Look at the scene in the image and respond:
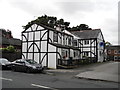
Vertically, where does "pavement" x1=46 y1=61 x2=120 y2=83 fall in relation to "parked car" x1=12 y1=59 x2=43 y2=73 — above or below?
below

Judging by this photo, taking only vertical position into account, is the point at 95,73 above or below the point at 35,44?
below

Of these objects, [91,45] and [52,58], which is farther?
[91,45]

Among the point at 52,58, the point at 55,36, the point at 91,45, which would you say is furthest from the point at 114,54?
the point at 52,58

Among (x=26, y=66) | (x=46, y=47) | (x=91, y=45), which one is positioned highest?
(x=91, y=45)

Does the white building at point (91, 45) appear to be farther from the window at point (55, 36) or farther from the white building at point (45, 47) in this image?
the window at point (55, 36)

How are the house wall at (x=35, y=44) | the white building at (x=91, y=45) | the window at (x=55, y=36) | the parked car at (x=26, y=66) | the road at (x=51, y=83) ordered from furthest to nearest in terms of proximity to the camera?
the white building at (x=91, y=45), the window at (x=55, y=36), the house wall at (x=35, y=44), the parked car at (x=26, y=66), the road at (x=51, y=83)

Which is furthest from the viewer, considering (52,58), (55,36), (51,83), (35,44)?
(55,36)

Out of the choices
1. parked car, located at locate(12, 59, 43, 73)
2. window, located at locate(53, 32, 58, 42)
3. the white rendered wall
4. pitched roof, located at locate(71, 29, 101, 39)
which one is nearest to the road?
parked car, located at locate(12, 59, 43, 73)

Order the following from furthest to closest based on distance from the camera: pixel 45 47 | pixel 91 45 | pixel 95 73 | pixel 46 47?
pixel 91 45 < pixel 45 47 < pixel 46 47 < pixel 95 73

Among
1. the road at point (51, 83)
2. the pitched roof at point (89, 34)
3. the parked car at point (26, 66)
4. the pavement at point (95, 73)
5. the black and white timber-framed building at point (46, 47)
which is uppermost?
the pitched roof at point (89, 34)

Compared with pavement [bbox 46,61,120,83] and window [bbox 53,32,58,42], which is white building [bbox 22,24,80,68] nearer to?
window [bbox 53,32,58,42]

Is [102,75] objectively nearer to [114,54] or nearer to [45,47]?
[45,47]

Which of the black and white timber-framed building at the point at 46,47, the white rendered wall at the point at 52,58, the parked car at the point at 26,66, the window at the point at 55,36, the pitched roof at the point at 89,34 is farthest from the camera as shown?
the pitched roof at the point at 89,34

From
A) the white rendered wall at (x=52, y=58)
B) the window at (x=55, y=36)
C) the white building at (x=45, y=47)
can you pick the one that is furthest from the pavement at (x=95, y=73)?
the window at (x=55, y=36)
